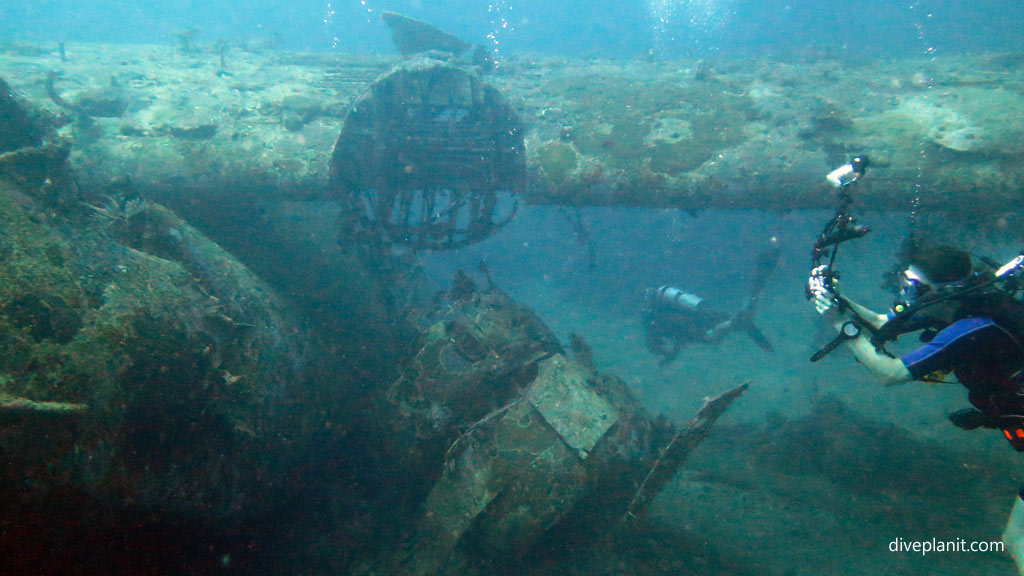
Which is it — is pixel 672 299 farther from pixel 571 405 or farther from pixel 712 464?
pixel 571 405

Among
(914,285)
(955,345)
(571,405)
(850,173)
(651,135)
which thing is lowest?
(571,405)

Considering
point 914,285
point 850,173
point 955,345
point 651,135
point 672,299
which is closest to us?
point 955,345

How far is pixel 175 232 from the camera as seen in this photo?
4719 millimetres

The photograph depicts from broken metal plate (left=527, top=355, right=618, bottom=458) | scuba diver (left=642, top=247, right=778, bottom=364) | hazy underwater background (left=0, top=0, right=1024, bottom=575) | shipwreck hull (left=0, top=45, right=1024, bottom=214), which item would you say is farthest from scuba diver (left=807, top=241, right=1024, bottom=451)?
scuba diver (left=642, top=247, right=778, bottom=364)

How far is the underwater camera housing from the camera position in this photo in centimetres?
370

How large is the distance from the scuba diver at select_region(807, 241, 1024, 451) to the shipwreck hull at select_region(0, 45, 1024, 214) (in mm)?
3914

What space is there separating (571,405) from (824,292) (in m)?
2.59

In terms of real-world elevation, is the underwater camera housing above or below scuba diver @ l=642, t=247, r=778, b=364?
above

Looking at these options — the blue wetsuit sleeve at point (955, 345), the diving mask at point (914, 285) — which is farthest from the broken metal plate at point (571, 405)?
the diving mask at point (914, 285)

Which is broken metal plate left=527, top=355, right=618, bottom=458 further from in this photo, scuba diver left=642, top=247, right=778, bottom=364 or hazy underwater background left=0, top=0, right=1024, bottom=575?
scuba diver left=642, top=247, right=778, bottom=364

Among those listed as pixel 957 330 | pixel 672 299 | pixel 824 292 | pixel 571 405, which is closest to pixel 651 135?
pixel 672 299

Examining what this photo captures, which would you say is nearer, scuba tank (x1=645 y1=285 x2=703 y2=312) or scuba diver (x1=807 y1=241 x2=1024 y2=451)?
scuba diver (x1=807 y1=241 x2=1024 y2=451)

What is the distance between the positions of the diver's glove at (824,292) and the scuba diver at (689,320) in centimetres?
762

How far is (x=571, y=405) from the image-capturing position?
15.6ft
